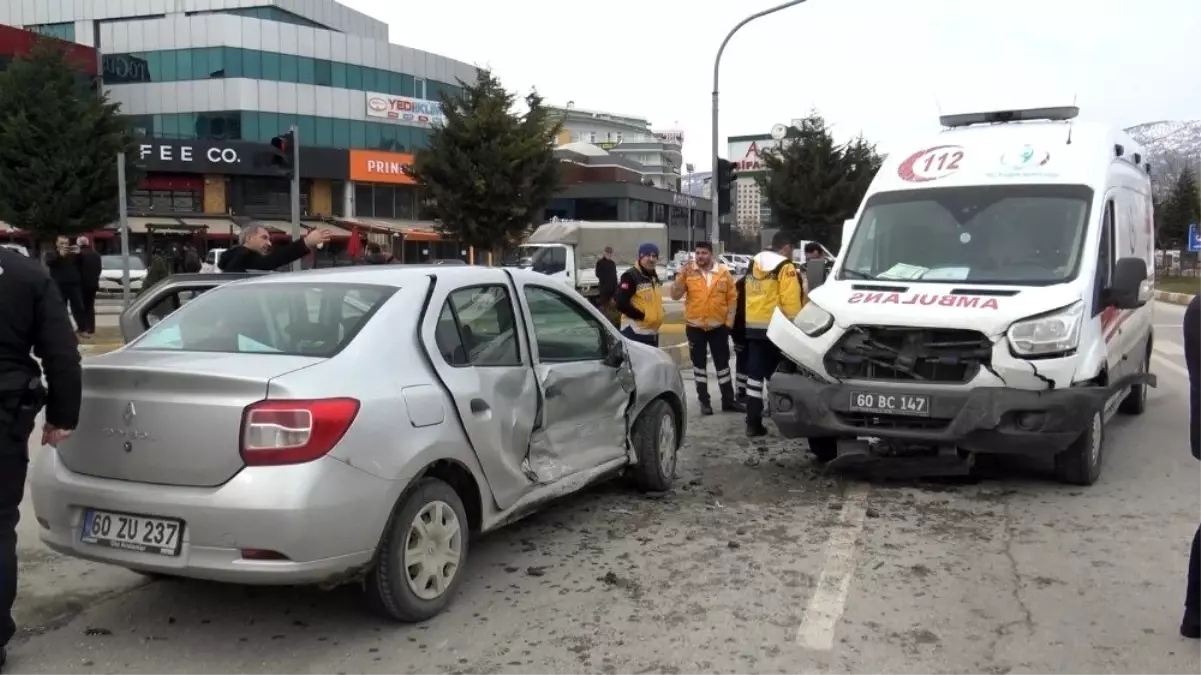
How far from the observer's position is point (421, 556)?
417 centimetres

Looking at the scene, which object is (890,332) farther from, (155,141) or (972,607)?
(155,141)

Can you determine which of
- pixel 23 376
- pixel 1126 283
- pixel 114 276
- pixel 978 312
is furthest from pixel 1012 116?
→ pixel 114 276

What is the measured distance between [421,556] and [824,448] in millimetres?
3961

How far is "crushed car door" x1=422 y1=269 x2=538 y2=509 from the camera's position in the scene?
4.42 meters

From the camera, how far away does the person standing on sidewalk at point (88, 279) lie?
620 inches

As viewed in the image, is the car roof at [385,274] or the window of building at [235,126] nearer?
the car roof at [385,274]

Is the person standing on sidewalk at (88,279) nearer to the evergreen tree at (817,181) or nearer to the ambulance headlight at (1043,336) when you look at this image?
the ambulance headlight at (1043,336)

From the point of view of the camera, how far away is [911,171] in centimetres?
768

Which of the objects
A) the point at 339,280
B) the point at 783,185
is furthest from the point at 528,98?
the point at 339,280

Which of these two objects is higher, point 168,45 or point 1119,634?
point 168,45

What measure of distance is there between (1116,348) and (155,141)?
47.7 meters

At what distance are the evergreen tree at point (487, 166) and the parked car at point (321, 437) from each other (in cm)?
2672

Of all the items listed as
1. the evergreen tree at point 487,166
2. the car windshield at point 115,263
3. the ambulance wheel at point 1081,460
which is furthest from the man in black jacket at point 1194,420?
the car windshield at point 115,263

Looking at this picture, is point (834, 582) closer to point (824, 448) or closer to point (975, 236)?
point (824, 448)
